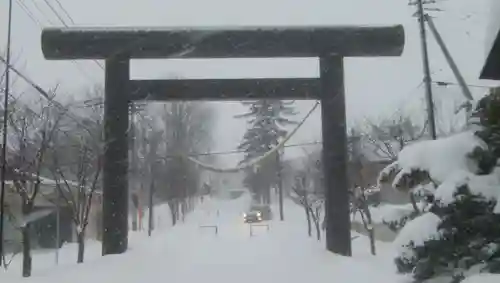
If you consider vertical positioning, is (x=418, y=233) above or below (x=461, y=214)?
below

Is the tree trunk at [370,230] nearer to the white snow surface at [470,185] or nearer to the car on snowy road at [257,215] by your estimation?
the white snow surface at [470,185]

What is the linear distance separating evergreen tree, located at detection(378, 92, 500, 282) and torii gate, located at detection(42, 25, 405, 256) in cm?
589

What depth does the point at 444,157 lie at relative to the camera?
5.55 metres

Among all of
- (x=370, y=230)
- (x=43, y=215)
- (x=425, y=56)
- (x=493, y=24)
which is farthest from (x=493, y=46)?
(x=43, y=215)

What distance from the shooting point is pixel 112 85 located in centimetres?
1173

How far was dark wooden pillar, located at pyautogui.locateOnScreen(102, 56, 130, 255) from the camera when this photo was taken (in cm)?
1158

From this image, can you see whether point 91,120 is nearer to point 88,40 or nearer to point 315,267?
point 88,40

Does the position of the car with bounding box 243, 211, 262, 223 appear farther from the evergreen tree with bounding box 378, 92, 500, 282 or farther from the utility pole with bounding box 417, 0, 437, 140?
the evergreen tree with bounding box 378, 92, 500, 282

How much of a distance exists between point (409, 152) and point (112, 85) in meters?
7.35

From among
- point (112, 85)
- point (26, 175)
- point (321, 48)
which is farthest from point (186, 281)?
point (26, 175)

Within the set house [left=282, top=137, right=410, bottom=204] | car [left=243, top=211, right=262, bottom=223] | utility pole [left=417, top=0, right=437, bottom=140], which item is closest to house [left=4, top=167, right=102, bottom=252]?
car [left=243, top=211, right=262, bottom=223]

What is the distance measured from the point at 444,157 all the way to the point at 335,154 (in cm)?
626

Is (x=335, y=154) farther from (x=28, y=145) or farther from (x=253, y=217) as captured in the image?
(x=253, y=217)

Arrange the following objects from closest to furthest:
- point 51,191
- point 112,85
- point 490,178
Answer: point 490,178, point 112,85, point 51,191
